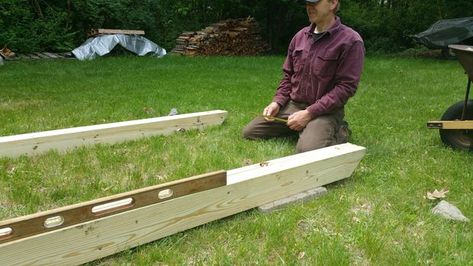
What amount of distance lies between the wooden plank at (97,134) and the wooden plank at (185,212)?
1.75 meters

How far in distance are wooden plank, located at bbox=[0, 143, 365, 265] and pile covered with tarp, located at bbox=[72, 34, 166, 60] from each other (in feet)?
36.0

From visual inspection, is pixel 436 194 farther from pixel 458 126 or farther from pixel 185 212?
pixel 185 212

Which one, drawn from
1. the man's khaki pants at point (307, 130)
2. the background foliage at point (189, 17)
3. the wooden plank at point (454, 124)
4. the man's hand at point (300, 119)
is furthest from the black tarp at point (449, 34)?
the man's hand at point (300, 119)

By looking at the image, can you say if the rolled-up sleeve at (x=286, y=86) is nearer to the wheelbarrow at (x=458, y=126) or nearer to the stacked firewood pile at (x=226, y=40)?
the wheelbarrow at (x=458, y=126)

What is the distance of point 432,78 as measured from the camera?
9.79 metres

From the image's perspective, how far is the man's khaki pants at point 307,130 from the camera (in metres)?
3.85

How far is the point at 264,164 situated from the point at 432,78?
7855 mm

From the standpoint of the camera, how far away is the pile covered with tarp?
13.3 m

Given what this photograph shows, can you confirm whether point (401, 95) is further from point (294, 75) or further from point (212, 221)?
point (212, 221)

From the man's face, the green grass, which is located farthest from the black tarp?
the man's face

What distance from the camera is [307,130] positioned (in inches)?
156

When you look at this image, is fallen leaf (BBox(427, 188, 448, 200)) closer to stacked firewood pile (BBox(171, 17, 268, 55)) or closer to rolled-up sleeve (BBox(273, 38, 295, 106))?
rolled-up sleeve (BBox(273, 38, 295, 106))

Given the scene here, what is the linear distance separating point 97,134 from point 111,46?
407 inches

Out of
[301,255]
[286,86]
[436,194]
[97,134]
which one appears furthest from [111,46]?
→ [301,255]
